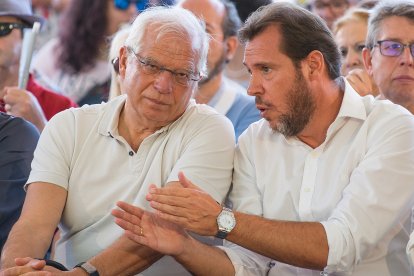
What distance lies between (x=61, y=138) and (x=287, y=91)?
0.78 m

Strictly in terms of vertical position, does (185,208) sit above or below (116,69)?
below

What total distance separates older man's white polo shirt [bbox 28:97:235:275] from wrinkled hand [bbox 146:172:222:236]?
0.91 ft

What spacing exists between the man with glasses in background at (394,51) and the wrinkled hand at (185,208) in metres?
1.17

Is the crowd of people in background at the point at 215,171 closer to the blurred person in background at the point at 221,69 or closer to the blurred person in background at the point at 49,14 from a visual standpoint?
the blurred person in background at the point at 221,69

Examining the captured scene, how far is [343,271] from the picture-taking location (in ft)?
8.73

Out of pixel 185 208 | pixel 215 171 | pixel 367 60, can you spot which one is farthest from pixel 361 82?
pixel 185 208

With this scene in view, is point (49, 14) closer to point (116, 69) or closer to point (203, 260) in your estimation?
point (116, 69)

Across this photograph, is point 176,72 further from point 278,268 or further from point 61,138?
point 278,268

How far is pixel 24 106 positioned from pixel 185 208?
4.41 feet

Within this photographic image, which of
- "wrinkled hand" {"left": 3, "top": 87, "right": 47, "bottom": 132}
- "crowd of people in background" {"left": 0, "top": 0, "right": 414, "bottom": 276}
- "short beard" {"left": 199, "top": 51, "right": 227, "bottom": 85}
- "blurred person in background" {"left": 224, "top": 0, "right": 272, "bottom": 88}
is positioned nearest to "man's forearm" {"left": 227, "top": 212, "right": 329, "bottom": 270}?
"crowd of people in background" {"left": 0, "top": 0, "right": 414, "bottom": 276}

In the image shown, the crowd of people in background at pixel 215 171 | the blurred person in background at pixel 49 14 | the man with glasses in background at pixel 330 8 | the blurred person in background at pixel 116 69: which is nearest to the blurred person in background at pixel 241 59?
the man with glasses in background at pixel 330 8

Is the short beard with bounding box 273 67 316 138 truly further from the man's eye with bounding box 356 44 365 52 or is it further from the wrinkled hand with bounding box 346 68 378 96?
the man's eye with bounding box 356 44 365 52

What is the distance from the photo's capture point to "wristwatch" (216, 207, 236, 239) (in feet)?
8.52

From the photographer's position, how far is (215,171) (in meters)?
2.90
